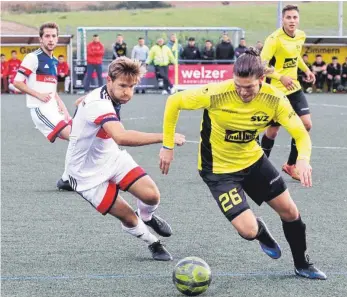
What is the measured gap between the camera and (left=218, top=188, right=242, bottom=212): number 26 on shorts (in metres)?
6.73

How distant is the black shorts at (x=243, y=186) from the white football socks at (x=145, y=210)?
2.61 feet

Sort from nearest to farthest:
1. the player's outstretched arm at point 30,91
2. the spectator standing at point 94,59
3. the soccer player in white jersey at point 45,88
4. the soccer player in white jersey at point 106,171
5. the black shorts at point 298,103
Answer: the soccer player in white jersey at point 106,171, the soccer player in white jersey at point 45,88, the player's outstretched arm at point 30,91, the black shorts at point 298,103, the spectator standing at point 94,59

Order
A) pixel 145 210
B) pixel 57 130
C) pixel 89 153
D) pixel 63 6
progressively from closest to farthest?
pixel 89 153 < pixel 145 210 < pixel 57 130 < pixel 63 6

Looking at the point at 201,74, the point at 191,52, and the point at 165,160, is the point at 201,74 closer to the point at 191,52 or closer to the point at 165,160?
the point at 191,52

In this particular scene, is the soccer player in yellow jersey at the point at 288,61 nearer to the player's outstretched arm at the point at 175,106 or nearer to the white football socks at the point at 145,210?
the white football socks at the point at 145,210

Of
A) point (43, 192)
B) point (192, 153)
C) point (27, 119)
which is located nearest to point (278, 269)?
point (43, 192)

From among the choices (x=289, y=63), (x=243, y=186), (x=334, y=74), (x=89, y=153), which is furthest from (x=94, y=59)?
(x=243, y=186)

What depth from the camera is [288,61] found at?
11.8 m

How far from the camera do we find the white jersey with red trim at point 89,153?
7129 millimetres

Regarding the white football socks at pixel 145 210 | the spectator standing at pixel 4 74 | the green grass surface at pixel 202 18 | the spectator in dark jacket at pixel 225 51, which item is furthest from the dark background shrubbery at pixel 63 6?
the white football socks at pixel 145 210

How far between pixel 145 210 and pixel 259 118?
146 centimetres

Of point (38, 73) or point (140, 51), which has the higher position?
point (38, 73)

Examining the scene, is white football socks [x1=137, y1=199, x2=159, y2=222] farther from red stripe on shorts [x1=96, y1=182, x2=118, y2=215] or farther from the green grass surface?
the green grass surface

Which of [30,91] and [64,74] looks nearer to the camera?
[30,91]
